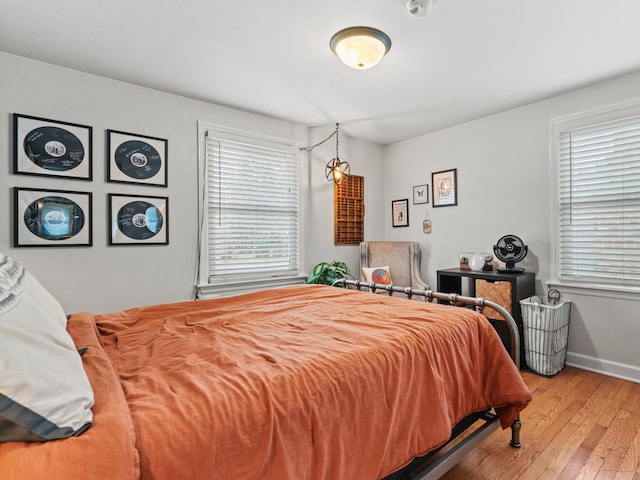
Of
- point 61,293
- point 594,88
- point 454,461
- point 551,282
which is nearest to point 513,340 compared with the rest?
point 454,461

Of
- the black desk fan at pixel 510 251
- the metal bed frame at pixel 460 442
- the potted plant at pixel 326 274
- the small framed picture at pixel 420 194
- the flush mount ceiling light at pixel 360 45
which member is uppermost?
the flush mount ceiling light at pixel 360 45

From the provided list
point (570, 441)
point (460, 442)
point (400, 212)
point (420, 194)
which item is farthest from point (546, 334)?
point (400, 212)

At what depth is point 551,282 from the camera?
3.14 meters

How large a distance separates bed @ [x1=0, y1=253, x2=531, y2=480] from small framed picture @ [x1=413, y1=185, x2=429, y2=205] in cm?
251

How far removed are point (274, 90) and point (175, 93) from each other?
0.90 metres

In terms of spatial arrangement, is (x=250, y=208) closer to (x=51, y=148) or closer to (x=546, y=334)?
(x=51, y=148)

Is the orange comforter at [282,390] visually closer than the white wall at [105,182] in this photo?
Yes

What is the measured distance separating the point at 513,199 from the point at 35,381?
3.84 metres

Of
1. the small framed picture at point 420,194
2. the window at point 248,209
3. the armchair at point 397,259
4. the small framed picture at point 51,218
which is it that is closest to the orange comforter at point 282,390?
the small framed picture at point 51,218

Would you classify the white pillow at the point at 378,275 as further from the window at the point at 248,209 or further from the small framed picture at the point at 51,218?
the small framed picture at the point at 51,218

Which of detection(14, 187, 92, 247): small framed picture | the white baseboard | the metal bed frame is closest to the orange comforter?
the metal bed frame

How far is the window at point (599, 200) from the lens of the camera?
2.75 m

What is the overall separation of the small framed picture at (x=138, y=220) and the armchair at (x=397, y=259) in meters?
2.36

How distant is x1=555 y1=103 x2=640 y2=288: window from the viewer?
2.75m
